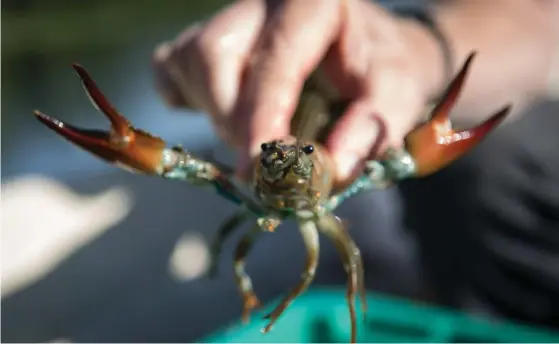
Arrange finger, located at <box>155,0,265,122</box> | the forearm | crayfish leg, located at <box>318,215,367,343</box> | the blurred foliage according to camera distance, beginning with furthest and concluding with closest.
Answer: the blurred foliage, the forearm, finger, located at <box>155,0,265,122</box>, crayfish leg, located at <box>318,215,367,343</box>

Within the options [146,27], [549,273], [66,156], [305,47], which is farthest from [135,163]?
[146,27]

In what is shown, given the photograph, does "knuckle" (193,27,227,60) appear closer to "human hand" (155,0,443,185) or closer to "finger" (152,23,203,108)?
"human hand" (155,0,443,185)

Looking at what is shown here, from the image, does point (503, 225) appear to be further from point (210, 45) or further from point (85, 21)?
point (85, 21)

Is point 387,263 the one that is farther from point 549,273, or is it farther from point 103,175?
point 103,175

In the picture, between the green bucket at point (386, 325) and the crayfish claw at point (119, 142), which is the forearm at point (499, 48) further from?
the crayfish claw at point (119, 142)

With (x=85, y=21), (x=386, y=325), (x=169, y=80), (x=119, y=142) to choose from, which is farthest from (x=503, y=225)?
(x=85, y=21)

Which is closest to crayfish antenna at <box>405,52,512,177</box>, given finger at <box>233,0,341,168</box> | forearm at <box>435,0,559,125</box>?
finger at <box>233,0,341,168</box>
